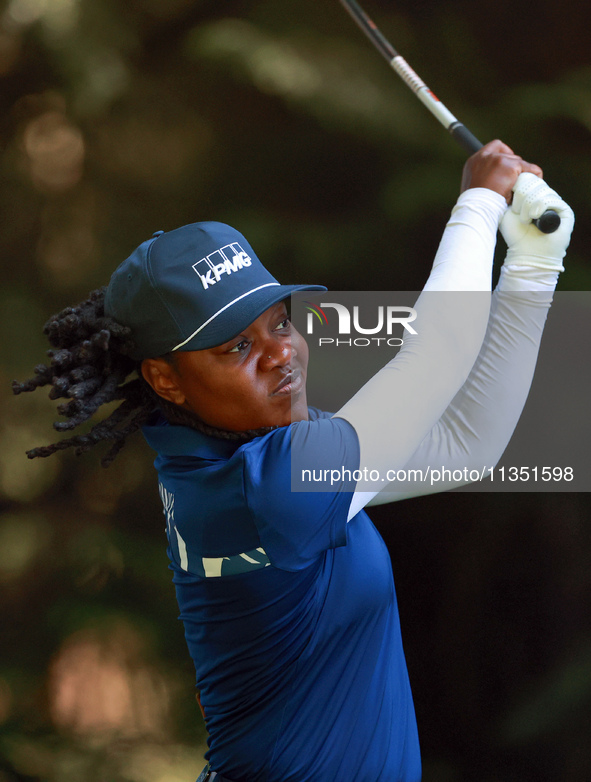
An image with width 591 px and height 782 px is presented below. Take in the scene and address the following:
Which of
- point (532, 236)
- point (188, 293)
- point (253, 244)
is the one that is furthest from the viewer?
point (253, 244)

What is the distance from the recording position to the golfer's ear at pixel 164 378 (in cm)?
95

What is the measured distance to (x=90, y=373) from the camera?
0.96 metres

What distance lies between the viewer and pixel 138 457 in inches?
65.4

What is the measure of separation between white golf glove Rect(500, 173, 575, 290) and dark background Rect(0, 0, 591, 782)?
14.6 inches

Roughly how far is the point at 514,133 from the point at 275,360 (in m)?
0.73

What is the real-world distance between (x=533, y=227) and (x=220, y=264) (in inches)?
16.0

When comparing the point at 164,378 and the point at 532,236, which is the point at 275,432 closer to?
the point at 164,378

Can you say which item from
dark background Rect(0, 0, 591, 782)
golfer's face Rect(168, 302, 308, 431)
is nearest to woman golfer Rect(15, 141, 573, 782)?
golfer's face Rect(168, 302, 308, 431)

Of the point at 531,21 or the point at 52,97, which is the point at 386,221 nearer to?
the point at 531,21

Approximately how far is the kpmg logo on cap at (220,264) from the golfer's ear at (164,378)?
4.7 inches

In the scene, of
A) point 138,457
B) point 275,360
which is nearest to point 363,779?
point 275,360

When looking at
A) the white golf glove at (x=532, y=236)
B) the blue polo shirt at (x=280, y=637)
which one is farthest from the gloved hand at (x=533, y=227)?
the blue polo shirt at (x=280, y=637)

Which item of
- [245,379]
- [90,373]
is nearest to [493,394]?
[245,379]

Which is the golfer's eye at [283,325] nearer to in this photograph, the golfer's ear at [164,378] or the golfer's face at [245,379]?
the golfer's face at [245,379]
